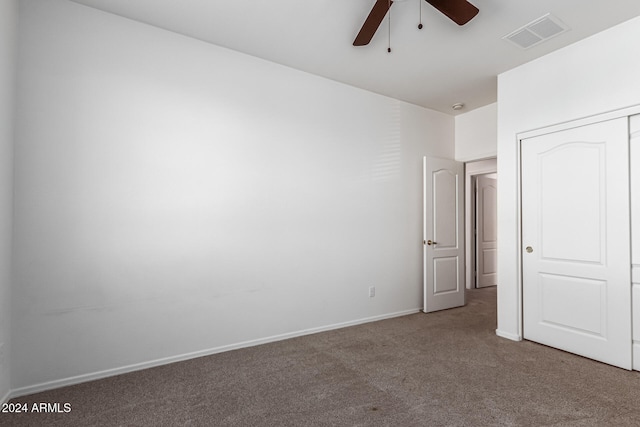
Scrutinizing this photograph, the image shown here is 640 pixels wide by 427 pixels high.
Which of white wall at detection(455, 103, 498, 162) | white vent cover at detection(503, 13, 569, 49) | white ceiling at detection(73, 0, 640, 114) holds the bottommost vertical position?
white wall at detection(455, 103, 498, 162)

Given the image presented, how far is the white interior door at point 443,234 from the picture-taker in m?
4.51

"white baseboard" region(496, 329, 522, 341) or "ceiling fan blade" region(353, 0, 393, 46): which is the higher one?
"ceiling fan blade" region(353, 0, 393, 46)

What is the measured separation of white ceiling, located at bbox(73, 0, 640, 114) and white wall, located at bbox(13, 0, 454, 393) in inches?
8.4

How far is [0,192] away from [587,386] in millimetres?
4132

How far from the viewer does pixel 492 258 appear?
6508 mm

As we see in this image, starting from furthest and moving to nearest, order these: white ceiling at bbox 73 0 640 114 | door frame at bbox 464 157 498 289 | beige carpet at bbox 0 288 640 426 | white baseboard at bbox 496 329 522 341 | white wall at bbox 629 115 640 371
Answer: door frame at bbox 464 157 498 289 → white baseboard at bbox 496 329 522 341 → white wall at bbox 629 115 640 371 → white ceiling at bbox 73 0 640 114 → beige carpet at bbox 0 288 640 426

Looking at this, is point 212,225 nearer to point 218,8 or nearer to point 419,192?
point 218,8

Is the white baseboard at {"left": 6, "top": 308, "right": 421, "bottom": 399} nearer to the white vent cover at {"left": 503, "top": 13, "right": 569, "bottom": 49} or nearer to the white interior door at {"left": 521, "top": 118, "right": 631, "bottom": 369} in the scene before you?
the white interior door at {"left": 521, "top": 118, "right": 631, "bottom": 369}

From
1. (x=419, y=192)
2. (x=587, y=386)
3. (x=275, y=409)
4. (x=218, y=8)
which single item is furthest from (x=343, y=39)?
(x=587, y=386)

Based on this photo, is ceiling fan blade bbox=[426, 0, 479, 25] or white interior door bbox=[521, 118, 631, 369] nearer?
ceiling fan blade bbox=[426, 0, 479, 25]

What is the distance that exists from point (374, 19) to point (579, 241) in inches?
102

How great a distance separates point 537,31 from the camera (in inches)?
112

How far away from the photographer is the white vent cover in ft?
8.92

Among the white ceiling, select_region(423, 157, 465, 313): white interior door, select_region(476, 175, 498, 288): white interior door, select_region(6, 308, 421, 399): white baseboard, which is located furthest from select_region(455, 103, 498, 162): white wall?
select_region(6, 308, 421, 399): white baseboard
